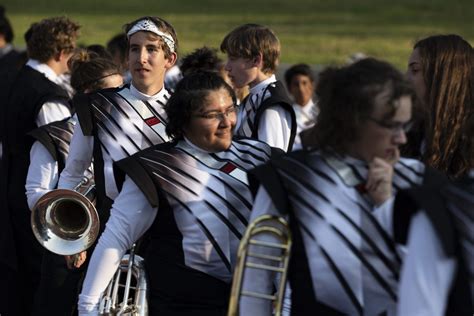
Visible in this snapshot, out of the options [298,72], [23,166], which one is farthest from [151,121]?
[298,72]

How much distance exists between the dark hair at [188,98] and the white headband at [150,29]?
1202 mm

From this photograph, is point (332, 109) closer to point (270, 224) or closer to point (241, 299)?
point (270, 224)

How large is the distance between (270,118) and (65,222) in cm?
117

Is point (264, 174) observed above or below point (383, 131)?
below

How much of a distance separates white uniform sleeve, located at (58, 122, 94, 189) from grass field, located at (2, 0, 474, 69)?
14.2 m

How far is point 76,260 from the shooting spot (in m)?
6.52

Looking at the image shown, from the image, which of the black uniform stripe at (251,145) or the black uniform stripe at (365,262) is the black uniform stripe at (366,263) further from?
the black uniform stripe at (251,145)

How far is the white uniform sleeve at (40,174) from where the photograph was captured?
6805mm

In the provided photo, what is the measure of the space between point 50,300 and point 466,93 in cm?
278

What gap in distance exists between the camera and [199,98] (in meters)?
4.93

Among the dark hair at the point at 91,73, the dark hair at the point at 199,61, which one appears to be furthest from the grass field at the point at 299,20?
the dark hair at the point at 91,73

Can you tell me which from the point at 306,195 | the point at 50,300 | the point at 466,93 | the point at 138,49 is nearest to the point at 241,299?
the point at 306,195

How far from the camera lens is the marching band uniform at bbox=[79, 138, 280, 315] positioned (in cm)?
483

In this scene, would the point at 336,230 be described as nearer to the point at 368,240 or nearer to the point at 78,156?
the point at 368,240
